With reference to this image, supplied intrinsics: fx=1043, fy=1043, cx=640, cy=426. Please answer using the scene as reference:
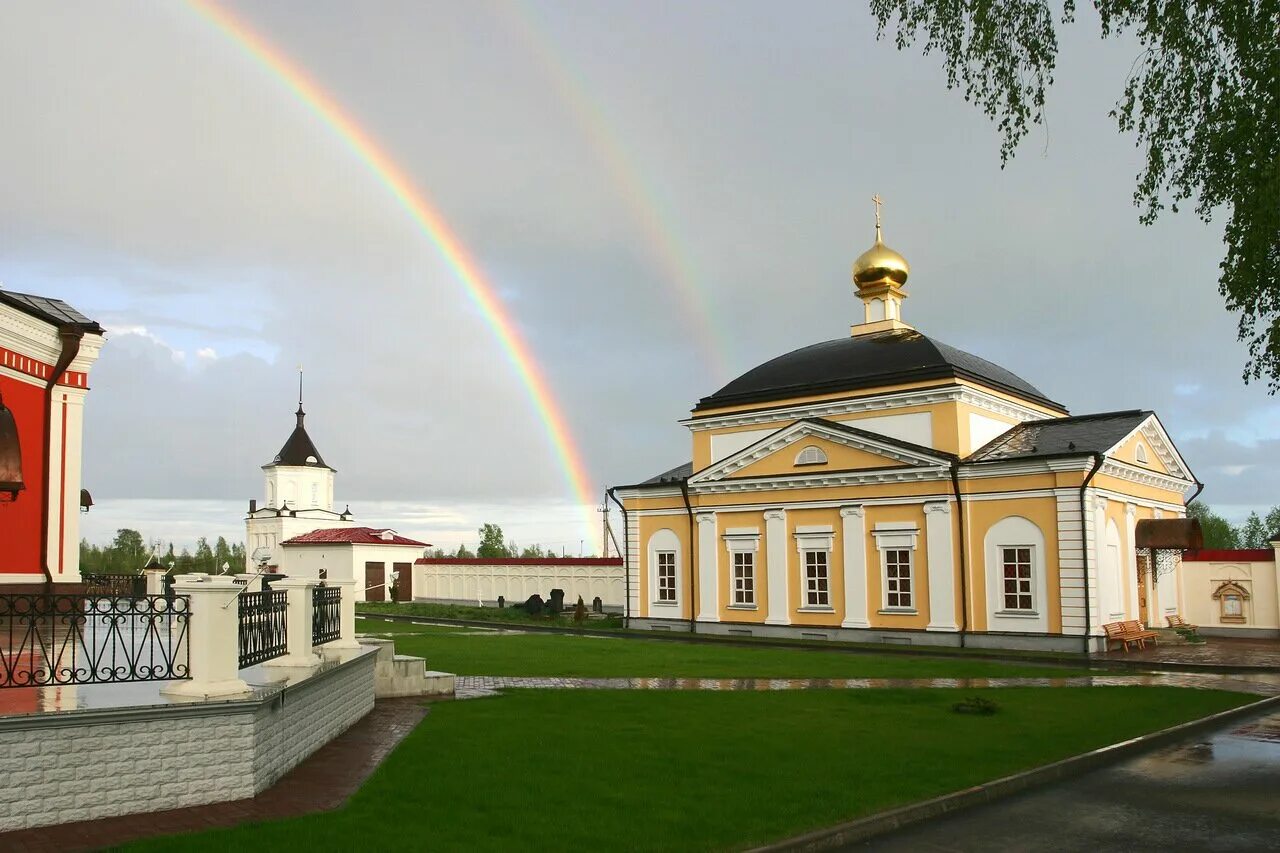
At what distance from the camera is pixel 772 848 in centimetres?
763

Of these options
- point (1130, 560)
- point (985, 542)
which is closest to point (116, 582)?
point (985, 542)

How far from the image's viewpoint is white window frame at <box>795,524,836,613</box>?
31766 mm

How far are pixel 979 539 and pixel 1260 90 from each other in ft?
62.7

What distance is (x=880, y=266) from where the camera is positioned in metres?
38.7

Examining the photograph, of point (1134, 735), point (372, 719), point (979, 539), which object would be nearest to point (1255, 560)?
point (979, 539)

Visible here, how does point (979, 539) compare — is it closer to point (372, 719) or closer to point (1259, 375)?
point (1259, 375)

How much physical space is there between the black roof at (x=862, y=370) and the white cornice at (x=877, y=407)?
1.42 ft

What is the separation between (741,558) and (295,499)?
42176 mm

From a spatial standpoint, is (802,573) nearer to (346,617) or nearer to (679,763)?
(346,617)

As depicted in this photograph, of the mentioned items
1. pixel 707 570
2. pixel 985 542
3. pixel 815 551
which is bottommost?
pixel 707 570

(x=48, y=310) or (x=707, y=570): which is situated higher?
(x=48, y=310)

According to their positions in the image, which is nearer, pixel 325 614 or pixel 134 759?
pixel 134 759

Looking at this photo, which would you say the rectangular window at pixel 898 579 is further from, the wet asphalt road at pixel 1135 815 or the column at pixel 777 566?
the wet asphalt road at pixel 1135 815

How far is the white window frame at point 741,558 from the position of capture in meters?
33.7
